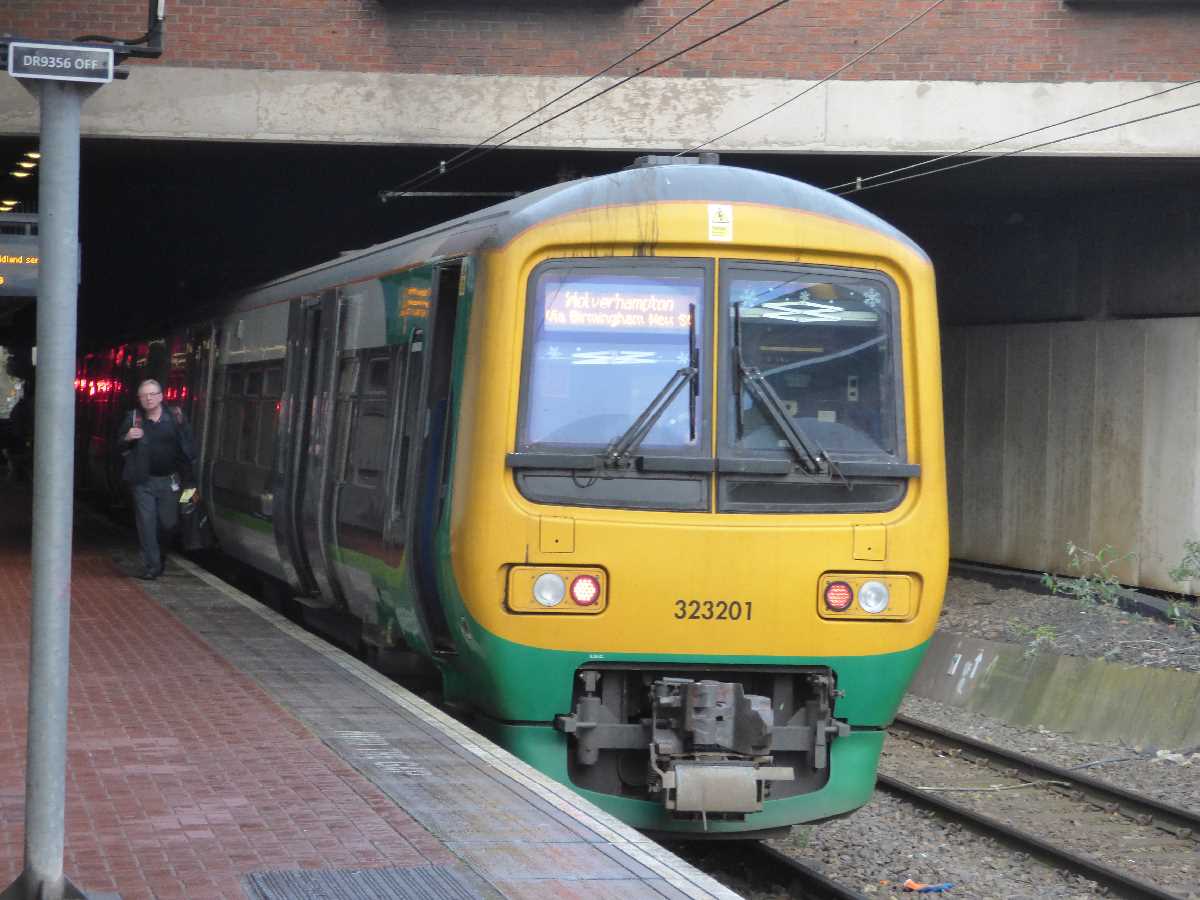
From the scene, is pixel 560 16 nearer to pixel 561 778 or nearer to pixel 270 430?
pixel 270 430

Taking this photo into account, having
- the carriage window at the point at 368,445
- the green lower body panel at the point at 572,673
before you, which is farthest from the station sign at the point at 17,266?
the green lower body panel at the point at 572,673

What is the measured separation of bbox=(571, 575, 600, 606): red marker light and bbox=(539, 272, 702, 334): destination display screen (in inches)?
43.2

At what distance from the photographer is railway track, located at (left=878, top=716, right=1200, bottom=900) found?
27.0ft

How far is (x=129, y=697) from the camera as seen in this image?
862 centimetres

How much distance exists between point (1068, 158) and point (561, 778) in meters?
9.72

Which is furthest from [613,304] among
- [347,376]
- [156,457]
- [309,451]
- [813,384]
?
[156,457]

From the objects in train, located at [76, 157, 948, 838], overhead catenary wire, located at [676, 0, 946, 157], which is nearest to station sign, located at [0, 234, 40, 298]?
overhead catenary wire, located at [676, 0, 946, 157]

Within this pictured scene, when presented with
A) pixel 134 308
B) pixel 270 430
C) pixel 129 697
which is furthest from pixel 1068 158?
pixel 134 308

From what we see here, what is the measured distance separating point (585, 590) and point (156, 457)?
7168 mm

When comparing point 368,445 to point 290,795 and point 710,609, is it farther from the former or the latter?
point 290,795

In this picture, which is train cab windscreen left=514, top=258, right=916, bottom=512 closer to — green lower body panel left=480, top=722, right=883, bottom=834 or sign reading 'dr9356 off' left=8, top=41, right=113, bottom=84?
green lower body panel left=480, top=722, right=883, bottom=834

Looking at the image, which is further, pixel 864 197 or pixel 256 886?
pixel 864 197

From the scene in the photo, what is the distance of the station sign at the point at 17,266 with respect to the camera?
1288cm

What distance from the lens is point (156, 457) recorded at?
13.5 metres
